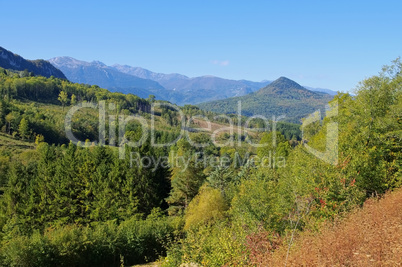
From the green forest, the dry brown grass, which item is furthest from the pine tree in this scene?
the dry brown grass

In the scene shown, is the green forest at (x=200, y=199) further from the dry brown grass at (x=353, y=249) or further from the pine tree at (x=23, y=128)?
the pine tree at (x=23, y=128)

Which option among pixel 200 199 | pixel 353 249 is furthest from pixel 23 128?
pixel 353 249

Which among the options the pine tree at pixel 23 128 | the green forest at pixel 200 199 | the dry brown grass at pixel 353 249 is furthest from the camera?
the pine tree at pixel 23 128

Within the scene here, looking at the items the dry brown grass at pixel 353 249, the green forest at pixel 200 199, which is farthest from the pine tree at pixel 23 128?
the dry brown grass at pixel 353 249

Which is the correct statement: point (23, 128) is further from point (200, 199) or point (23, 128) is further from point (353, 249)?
point (353, 249)

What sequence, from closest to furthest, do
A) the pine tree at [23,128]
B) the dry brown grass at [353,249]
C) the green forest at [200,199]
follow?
1. the dry brown grass at [353,249]
2. the green forest at [200,199]
3. the pine tree at [23,128]

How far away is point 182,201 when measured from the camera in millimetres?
39875

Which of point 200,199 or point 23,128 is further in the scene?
point 23,128

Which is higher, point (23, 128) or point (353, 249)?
point (353, 249)

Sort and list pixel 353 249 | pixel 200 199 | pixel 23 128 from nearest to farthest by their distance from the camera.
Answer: pixel 353 249, pixel 200 199, pixel 23 128

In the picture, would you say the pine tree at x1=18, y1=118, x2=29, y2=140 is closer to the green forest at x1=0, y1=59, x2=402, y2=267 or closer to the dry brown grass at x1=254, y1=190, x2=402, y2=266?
the green forest at x1=0, y1=59, x2=402, y2=267

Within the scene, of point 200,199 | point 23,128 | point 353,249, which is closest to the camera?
point 353,249

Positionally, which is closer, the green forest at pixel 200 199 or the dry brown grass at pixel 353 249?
the dry brown grass at pixel 353 249

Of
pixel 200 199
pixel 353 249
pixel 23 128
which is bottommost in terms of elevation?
pixel 200 199
